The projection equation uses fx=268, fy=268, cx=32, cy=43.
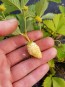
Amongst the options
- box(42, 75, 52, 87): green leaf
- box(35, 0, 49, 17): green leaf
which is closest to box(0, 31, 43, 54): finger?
box(35, 0, 49, 17): green leaf

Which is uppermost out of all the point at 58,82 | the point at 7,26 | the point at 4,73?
the point at 7,26

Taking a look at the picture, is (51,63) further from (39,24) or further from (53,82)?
(39,24)

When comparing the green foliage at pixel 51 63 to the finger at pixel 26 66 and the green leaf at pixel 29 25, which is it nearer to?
the finger at pixel 26 66

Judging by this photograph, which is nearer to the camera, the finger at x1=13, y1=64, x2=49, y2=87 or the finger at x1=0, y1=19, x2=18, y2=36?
the finger at x1=0, y1=19, x2=18, y2=36

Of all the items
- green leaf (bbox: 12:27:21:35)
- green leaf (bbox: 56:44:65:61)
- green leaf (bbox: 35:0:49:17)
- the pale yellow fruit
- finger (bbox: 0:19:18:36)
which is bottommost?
green leaf (bbox: 56:44:65:61)

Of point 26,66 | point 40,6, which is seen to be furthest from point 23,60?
point 40,6

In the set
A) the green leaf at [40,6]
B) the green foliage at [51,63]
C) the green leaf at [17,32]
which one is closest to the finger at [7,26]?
the green leaf at [17,32]

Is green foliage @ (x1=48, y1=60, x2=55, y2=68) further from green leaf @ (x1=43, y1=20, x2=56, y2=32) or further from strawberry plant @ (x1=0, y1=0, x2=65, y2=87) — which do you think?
green leaf @ (x1=43, y1=20, x2=56, y2=32)
